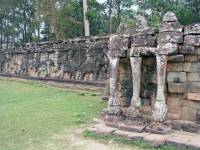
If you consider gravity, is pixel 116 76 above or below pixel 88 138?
above

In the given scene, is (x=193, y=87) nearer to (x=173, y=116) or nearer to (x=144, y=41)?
(x=173, y=116)

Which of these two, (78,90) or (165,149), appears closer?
(165,149)

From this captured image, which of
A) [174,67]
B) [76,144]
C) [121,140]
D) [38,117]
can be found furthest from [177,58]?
[38,117]

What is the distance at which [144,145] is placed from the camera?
17.3 feet

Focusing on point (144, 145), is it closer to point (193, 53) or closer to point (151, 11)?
point (193, 53)

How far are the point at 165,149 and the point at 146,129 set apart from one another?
2.56 ft

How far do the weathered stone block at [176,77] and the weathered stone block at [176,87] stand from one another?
0.20ft

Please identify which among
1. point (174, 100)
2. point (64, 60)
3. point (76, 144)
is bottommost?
point (76, 144)

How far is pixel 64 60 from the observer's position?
15031 mm

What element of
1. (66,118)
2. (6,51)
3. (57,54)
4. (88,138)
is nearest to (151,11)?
(57,54)

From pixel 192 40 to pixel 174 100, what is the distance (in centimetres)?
122

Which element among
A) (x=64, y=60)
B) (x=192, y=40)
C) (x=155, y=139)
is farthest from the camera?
(x=64, y=60)

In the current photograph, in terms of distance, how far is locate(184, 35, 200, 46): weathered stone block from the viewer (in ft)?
18.8

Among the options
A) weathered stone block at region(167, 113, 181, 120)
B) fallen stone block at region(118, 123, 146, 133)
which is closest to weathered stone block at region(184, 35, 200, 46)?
weathered stone block at region(167, 113, 181, 120)
